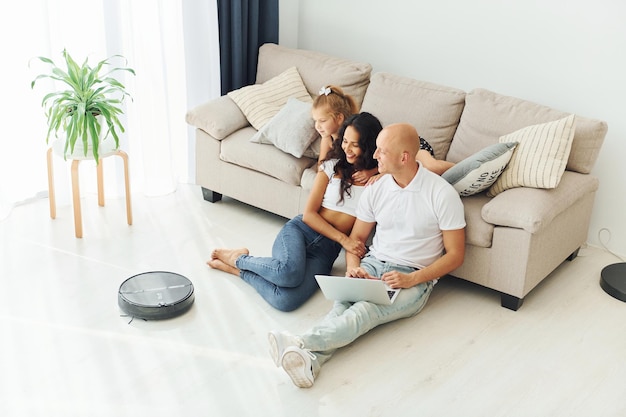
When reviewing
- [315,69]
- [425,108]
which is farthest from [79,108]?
[425,108]

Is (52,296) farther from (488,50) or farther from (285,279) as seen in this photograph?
(488,50)

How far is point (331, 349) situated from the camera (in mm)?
3006

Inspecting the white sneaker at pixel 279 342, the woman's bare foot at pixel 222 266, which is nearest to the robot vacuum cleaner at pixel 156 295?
the woman's bare foot at pixel 222 266

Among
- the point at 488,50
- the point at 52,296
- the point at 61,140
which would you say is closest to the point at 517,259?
the point at 488,50

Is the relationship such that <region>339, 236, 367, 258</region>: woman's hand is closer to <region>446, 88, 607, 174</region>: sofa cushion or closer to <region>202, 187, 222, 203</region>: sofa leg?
<region>446, 88, 607, 174</region>: sofa cushion

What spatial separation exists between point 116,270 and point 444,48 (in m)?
2.16

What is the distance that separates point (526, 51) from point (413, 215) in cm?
132

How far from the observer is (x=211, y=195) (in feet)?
14.5

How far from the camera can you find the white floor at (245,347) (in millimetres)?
2787

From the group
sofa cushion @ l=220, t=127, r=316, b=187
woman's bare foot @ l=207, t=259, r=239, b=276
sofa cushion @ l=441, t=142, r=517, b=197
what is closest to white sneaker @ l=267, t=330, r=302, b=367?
woman's bare foot @ l=207, t=259, r=239, b=276

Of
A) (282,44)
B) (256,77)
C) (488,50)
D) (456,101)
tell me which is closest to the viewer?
(456,101)

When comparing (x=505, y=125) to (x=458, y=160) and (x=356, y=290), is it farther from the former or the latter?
(x=356, y=290)

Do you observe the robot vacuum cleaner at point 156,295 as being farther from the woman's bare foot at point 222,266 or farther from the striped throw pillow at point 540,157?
the striped throw pillow at point 540,157

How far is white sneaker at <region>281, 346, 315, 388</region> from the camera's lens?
9.25 feet
